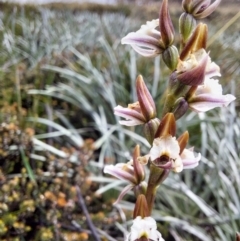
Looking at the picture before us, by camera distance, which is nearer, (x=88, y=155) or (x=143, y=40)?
(x=143, y=40)

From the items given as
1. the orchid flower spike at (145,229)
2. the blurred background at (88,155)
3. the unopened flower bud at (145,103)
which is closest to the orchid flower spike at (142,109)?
the unopened flower bud at (145,103)

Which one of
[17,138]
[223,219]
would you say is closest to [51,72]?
[17,138]

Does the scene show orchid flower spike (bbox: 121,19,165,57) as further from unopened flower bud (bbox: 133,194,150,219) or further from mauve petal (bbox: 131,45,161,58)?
unopened flower bud (bbox: 133,194,150,219)

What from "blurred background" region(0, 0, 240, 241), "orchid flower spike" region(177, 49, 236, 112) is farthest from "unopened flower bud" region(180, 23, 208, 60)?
"blurred background" region(0, 0, 240, 241)

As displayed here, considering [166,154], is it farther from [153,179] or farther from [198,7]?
[198,7]

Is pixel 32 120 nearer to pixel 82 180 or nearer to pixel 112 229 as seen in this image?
pixel 82 180

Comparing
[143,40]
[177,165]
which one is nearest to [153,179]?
[177,165]

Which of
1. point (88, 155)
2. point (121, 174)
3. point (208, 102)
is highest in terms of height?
point (208, 102)
